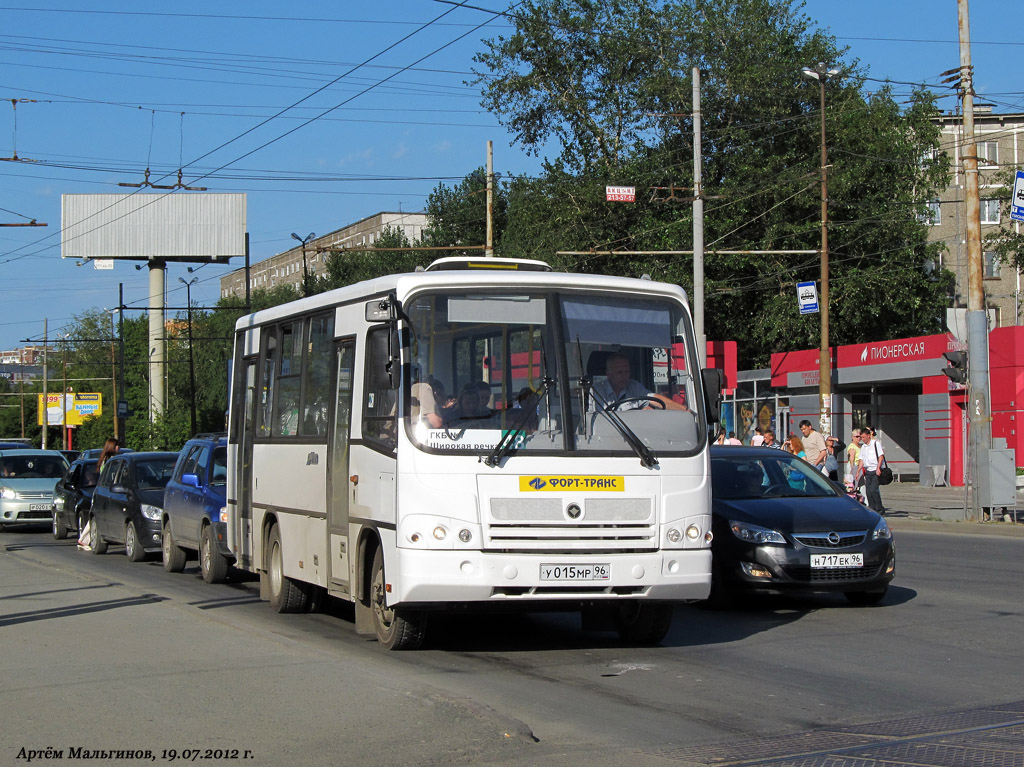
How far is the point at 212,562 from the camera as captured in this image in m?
15.6

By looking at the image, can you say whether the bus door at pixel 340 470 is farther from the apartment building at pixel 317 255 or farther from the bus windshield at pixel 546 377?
the apartment building at pixel 317 255

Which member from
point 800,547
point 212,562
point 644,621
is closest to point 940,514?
point 800,547

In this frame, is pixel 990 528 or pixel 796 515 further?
pixel 990 528

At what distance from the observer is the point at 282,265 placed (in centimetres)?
12825

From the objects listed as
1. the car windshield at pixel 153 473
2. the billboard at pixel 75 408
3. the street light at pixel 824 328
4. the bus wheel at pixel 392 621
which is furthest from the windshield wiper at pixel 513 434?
the billboard at pixel 75 408

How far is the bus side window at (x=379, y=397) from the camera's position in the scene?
931 centimetres

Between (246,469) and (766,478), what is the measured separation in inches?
211

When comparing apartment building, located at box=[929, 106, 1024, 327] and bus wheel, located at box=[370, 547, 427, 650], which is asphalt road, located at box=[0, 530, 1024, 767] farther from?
apartment building, located at box=[929, 106, 1024, 327]

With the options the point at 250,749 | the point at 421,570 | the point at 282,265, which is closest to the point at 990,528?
the point at 421,570

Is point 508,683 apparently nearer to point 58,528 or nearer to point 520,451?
point 520,451

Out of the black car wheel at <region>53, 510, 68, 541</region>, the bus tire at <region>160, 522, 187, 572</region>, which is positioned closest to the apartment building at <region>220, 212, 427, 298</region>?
the black car wheel at <region>53, 510, 68, 541</region>

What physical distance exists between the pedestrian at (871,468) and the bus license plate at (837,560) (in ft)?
41.6

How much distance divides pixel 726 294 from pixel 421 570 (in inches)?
1560

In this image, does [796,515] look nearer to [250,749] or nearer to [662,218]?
[250,749]
